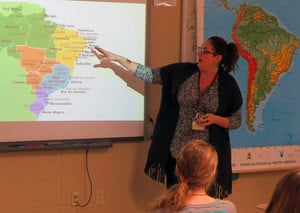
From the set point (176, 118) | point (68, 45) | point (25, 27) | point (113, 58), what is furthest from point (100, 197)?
point (25, 27)

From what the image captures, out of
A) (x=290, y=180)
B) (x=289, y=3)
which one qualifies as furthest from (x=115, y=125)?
(x=290, y=180)

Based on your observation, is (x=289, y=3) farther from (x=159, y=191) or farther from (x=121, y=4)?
(x=159, y=191)

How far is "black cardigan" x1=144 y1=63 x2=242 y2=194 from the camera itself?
331 cm

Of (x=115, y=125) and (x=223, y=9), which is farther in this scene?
(x=223, y=9)

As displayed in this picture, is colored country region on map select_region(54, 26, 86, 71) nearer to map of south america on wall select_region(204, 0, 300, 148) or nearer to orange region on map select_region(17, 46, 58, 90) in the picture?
orange region on map select_region(17, 46, 58, 90)

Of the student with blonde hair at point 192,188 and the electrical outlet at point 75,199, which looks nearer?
the student with blonde hair at point 192,188

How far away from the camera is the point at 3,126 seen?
3309mm

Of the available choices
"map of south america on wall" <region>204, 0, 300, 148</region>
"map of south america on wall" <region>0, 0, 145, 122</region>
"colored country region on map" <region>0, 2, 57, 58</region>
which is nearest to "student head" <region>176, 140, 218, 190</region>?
"map of south america on wall" <region>0, 0, 145, 122</region>

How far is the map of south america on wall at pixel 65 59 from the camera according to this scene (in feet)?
10.8

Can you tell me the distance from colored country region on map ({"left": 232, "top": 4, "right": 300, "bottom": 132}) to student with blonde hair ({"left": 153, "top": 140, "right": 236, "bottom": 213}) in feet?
6.58

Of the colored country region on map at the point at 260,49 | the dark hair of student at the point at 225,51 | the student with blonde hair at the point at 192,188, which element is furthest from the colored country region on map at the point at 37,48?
the student with blonde hair at the point at 192,188

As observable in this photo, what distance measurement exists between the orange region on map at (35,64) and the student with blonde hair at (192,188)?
159 cm

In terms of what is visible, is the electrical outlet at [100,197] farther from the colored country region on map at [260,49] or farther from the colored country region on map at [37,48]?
the colored country region on map at [260,49]

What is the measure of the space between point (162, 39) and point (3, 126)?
1345 mm
